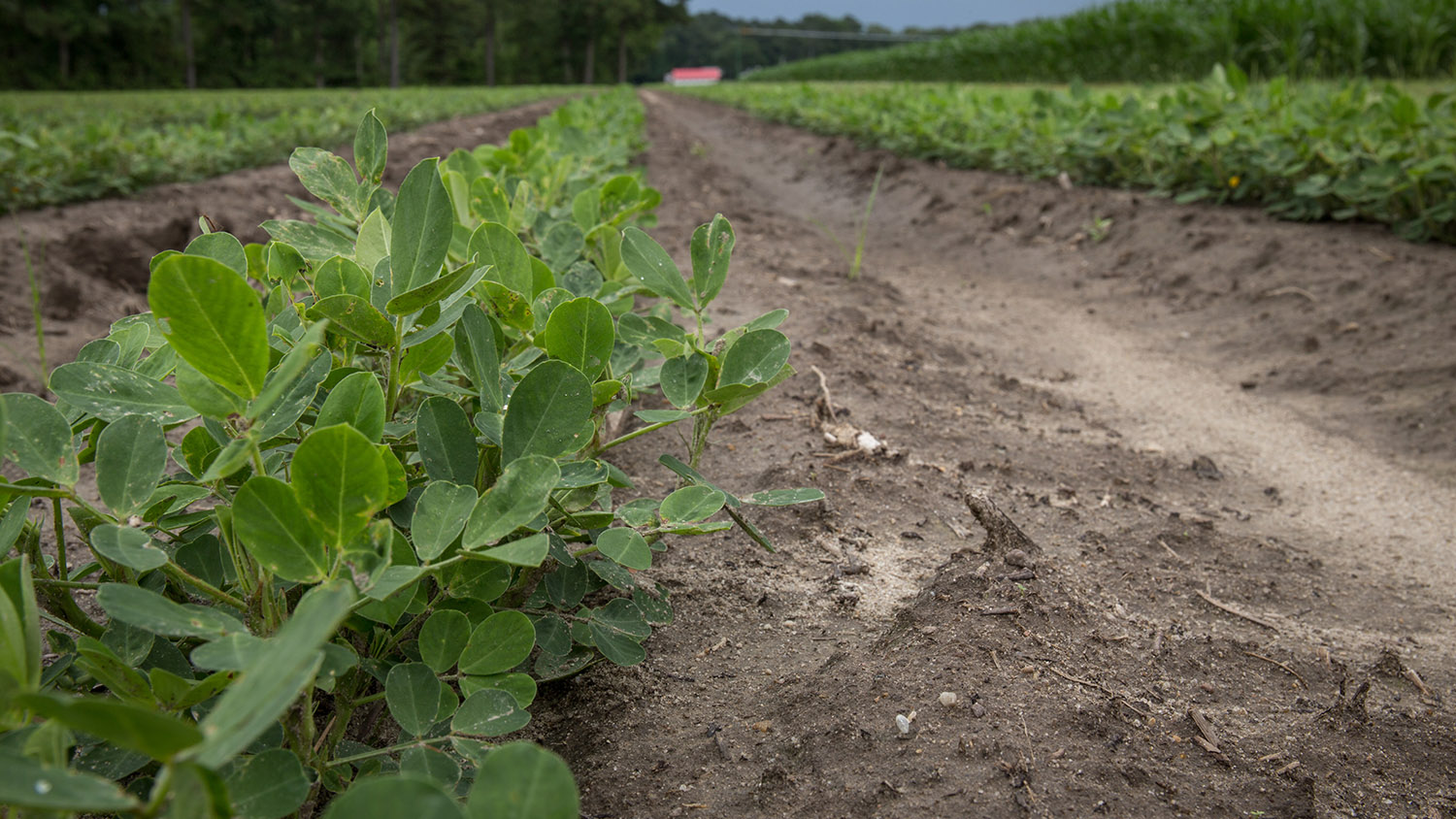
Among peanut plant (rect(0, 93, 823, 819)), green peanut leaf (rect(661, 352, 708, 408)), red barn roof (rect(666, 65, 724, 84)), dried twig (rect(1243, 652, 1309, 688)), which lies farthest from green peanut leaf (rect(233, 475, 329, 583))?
red barn roof (rect(666, 65, 724, 84))

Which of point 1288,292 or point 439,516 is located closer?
point 439,516

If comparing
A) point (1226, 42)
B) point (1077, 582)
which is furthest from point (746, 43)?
point (1077, 582)

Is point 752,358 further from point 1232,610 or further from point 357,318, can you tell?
point 1232,610

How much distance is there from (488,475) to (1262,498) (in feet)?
6.78

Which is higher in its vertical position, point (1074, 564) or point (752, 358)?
point (752, 358)

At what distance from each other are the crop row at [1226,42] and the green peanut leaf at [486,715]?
814 centimetres

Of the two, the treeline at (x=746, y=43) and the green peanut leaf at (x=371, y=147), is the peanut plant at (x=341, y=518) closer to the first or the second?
the green peanut leaf at (x=371, y=147)

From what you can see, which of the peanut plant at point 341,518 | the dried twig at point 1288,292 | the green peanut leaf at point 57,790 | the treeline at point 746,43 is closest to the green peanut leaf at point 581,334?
the peanut plant at point 341,518

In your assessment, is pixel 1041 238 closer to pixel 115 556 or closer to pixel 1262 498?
pixel 1262 498

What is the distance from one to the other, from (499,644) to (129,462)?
1.18 feet

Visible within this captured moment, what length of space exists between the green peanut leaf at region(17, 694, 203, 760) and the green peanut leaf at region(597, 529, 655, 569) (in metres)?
0.44

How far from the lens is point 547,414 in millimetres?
807

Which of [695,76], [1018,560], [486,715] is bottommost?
[1018,560]

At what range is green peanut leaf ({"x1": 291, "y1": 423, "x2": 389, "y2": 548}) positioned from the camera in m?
0.59
